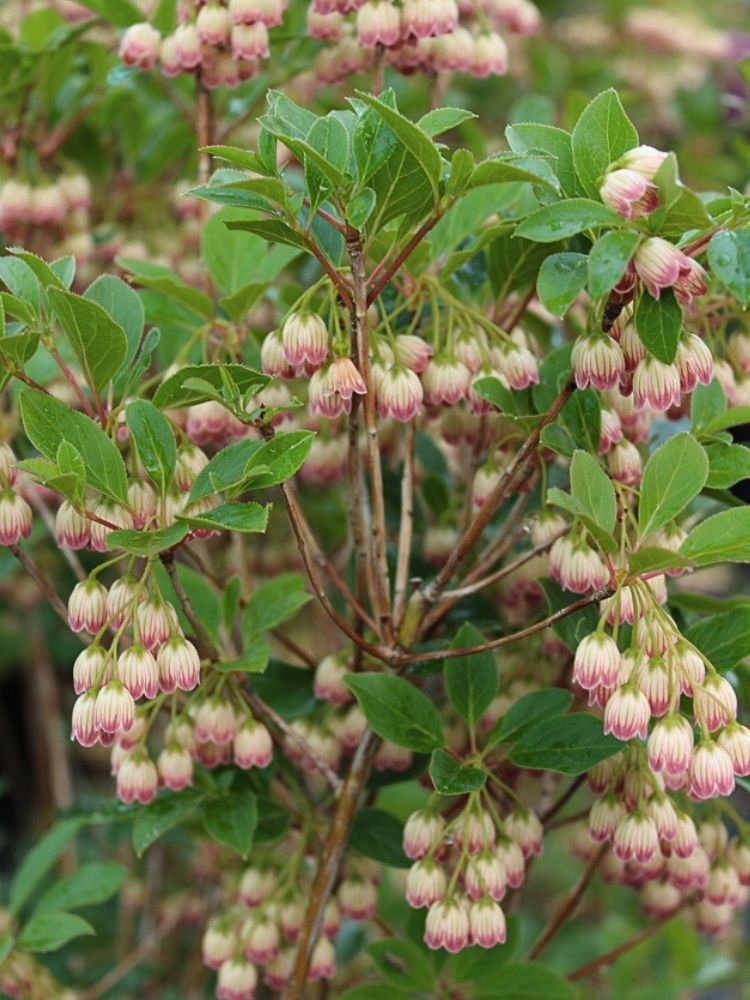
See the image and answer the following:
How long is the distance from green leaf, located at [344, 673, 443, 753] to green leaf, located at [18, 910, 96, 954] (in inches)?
21.2

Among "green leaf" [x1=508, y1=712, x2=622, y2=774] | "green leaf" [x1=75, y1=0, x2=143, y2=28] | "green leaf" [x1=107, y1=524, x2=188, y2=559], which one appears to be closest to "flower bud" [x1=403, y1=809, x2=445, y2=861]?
"green leaf" [x1=508, y1=712, x2=622, y2=774]

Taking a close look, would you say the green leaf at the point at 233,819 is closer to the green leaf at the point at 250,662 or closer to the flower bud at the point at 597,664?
the green leaf at the point at 250,662

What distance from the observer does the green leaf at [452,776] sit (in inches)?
→ 46.1

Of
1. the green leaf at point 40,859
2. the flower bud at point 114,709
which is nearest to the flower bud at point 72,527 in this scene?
the flower bud at point 114,709

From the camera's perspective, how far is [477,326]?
133cm

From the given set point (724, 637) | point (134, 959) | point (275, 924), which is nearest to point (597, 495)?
point (724, 637)

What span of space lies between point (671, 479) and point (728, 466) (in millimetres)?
144

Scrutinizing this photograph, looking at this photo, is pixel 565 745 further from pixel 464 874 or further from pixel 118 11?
pixel 118 11

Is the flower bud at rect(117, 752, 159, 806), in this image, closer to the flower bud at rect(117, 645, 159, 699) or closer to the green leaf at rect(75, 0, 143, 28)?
the flower bud at rect(117, 645, 159, 699)

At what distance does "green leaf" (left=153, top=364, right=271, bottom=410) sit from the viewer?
3.54 feet

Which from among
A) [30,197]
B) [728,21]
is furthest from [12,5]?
[728,21]

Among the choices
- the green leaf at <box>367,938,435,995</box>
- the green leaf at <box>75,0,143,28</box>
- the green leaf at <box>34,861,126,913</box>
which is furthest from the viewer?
the green leaf at <box>75,0,143,28</box>

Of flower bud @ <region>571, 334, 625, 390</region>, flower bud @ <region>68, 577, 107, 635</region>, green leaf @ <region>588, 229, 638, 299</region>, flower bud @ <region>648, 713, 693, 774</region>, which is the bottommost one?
flower bud @ <region>648, 713, 693, 774</region>

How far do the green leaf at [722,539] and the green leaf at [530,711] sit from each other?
0.86 ft
